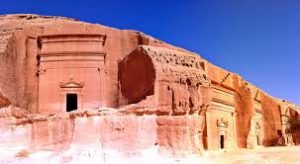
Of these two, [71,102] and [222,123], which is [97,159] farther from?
[222,123]

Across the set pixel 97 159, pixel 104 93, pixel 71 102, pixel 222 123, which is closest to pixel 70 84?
pixel 71 102

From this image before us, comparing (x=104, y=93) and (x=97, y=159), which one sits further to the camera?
(x=104, y=93)

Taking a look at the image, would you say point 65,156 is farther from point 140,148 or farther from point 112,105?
point 112,105

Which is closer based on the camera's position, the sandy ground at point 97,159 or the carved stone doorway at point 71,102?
the sandy ground at point 97,159

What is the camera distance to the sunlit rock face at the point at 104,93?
20.5 m

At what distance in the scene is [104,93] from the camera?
2603cm

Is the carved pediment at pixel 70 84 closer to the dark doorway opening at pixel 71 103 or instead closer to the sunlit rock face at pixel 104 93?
the sunlit rock face at pixel 104 93

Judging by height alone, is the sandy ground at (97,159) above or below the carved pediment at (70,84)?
below

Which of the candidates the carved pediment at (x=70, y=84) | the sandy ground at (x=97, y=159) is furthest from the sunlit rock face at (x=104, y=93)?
the sandy ground at (x=97, y=159)

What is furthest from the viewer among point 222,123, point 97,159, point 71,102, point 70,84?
point 222,123

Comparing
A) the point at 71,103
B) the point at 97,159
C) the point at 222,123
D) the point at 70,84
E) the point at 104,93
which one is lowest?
the point at 97,159

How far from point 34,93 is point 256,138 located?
65.9ft

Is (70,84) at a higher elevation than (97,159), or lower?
higher

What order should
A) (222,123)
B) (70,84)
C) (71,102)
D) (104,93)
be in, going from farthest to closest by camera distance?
(222,123), (71,102), (104,93), (70,84)
